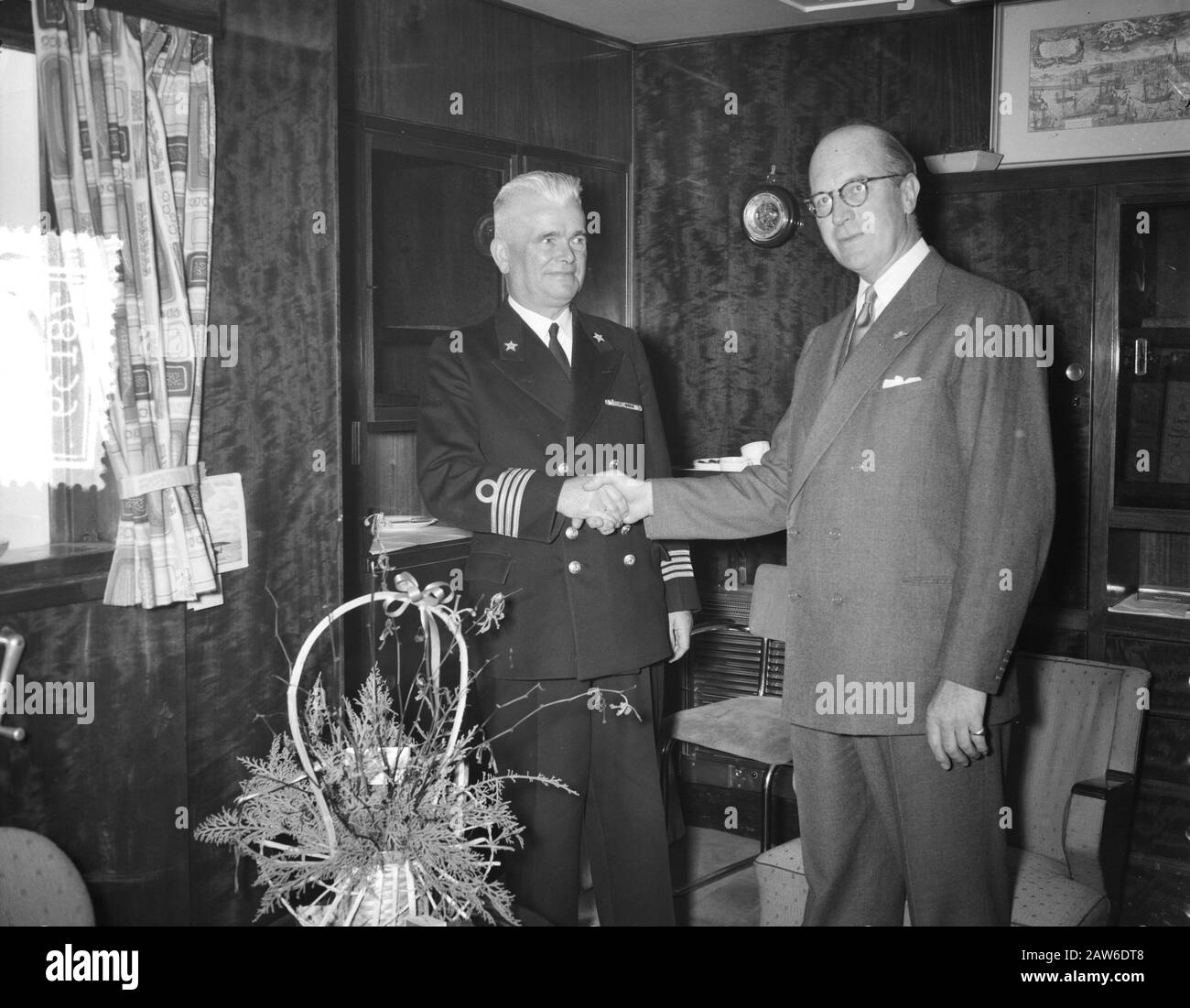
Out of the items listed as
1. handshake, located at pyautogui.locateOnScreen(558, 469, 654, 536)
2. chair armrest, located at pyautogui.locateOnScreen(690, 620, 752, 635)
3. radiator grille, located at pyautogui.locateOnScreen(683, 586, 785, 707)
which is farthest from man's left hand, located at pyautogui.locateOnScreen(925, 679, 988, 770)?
radiator grille, located at pyautogui.locateOnScreen(683, 586, 785, 707)

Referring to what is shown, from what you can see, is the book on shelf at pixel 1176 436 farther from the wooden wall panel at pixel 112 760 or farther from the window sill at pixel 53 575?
the window sill at pixel 53 575

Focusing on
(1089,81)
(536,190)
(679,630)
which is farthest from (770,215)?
(679,630)

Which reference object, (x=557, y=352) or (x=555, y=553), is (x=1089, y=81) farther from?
(x=555, y=553)

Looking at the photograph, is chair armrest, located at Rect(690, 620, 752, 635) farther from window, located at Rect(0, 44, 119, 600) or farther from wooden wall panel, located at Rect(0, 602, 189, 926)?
window, located at Rect(0, 44, 119, 600)

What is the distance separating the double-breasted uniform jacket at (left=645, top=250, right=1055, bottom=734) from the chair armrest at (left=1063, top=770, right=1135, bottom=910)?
56 cm

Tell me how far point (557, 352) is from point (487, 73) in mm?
1805

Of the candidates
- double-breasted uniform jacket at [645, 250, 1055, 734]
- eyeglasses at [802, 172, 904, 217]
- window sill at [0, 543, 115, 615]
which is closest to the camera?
double-breasted uniform jacket at [645, 250, 1055, 734]

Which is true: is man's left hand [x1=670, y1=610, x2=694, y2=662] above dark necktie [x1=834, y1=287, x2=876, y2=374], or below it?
below

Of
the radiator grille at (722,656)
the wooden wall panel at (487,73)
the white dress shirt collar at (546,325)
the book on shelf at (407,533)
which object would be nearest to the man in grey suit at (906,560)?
the white dress shirt collar at (546,325)

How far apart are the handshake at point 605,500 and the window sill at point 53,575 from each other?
3.18ft

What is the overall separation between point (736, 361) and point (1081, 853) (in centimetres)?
237

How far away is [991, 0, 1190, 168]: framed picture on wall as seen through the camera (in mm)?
3486
